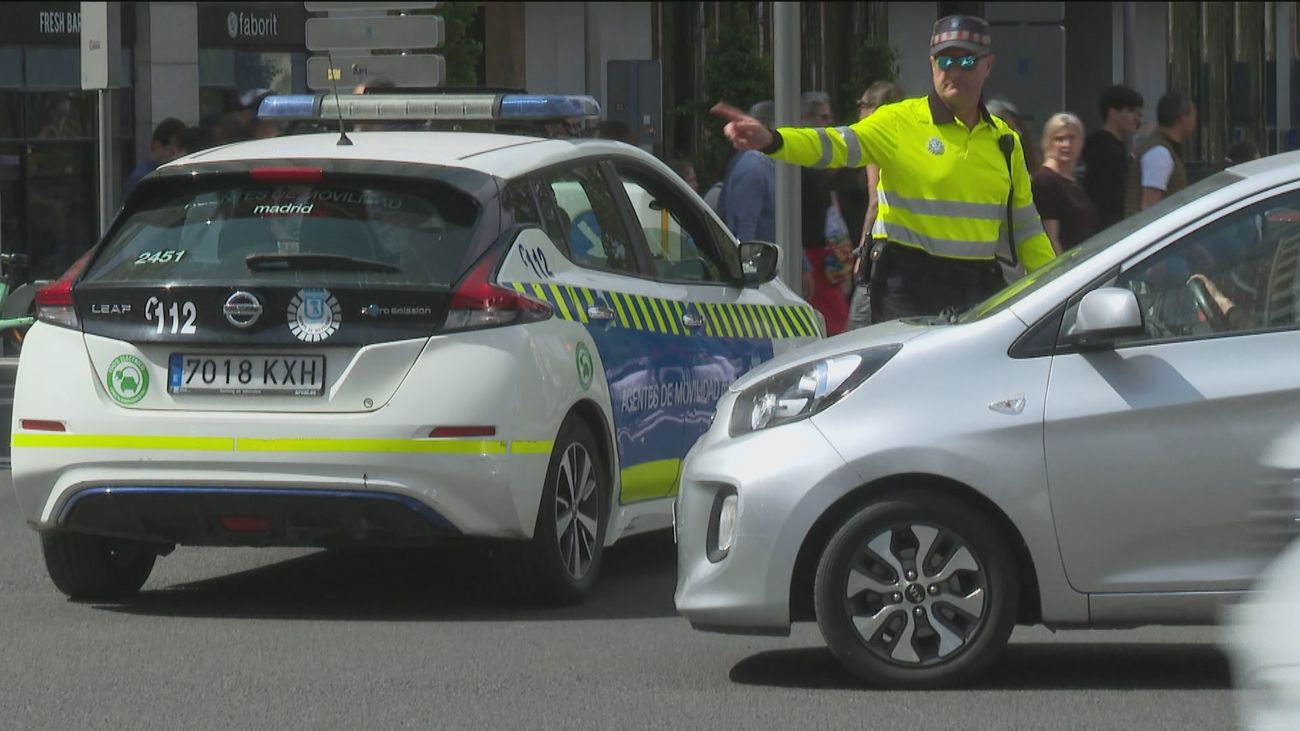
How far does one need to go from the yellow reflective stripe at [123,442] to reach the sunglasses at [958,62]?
Result: 3121mm

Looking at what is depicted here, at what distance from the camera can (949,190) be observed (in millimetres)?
9258

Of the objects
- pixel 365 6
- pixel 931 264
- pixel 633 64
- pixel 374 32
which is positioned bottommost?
pixel 931 264

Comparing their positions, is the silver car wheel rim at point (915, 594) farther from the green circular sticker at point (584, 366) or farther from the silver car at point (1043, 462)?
the green circular sticker at point (584, 366)

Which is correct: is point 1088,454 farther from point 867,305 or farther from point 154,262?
point 867,305

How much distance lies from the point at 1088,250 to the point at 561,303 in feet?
6.28

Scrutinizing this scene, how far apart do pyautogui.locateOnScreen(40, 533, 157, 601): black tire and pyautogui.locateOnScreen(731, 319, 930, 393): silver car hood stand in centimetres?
247

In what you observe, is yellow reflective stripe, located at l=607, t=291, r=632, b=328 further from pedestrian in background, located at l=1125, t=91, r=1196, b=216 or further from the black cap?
pedestrian in background, located at l=1125, t=91, r=1196, b=216

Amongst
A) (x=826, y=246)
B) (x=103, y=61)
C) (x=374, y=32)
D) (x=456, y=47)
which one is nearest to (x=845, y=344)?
(x=826, y=246)

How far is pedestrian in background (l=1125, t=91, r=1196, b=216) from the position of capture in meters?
13.5

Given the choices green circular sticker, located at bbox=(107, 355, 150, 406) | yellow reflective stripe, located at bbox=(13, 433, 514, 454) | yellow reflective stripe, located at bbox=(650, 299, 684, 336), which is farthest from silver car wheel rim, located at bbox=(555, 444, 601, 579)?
green circular sticker, located at bbox=(107, 355, 150, 406)

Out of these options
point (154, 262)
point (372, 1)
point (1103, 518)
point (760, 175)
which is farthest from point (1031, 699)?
point (372, 1)

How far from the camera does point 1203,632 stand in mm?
7648

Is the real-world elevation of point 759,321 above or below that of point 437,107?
below

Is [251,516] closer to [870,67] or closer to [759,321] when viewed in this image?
[759,321]
